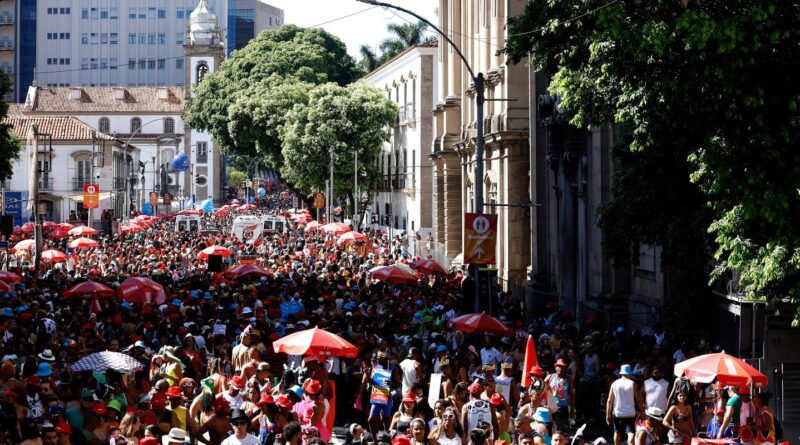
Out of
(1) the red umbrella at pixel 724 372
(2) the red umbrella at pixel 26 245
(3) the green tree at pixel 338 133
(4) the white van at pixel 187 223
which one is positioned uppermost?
(3) the green tree at pixel 338 133

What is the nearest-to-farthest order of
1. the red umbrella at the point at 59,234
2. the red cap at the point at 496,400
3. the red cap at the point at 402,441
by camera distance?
the red cap at the point at 402,441 < the red cap at the point at 496,400 < the red umbrella at the point at 59,234

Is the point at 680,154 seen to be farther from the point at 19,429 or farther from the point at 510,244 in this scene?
the point at 510,244

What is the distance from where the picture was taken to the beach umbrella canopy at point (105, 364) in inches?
645

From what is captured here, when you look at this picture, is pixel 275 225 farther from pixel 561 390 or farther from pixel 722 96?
Answer: pixel 722 96

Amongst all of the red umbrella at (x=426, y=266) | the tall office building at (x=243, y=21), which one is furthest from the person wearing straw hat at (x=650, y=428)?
the tall office building at (x=243, y=21)

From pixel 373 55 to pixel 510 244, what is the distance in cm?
6136

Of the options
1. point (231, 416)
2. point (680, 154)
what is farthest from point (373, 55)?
point (231, 416)

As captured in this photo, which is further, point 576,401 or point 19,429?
point 576,401

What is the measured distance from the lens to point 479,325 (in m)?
21.3

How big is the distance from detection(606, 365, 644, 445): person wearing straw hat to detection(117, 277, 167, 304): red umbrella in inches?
512

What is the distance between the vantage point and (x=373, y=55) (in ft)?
325

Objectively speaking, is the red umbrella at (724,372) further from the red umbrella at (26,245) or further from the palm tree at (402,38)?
the palm tree at (402,38)

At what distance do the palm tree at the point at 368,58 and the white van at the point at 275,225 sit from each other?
3667cm

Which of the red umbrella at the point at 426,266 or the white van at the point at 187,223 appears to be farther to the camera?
the white van at the point at 187,223
